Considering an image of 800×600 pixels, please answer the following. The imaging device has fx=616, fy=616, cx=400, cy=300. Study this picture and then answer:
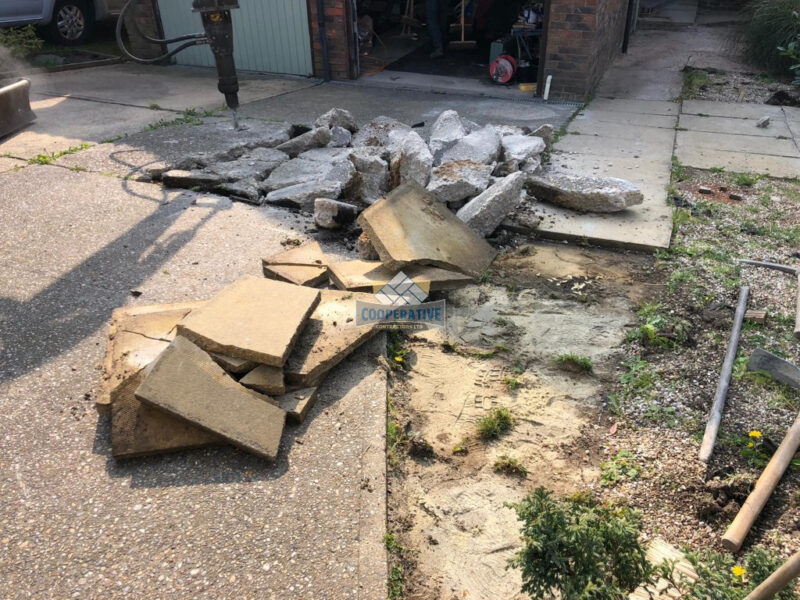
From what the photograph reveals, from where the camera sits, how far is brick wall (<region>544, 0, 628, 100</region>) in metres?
7.76

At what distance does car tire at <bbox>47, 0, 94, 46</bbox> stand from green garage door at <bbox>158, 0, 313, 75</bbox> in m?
2.52

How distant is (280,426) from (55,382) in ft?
4.19

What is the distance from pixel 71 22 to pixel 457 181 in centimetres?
1000

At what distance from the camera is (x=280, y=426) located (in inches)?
107

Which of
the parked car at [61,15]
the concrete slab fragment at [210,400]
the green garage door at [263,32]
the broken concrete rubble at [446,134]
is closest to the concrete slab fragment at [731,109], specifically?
the broken concrete rubble at [446,134]

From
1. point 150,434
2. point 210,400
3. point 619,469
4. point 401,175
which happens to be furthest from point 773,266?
point 150,434

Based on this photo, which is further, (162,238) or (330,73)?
(330,73)

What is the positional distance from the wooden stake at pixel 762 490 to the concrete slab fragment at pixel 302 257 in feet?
8.69

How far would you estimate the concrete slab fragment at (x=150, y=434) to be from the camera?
2.64 meters

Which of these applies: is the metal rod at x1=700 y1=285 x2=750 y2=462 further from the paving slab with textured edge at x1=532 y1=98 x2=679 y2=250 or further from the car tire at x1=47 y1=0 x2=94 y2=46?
the car tire at x1=47 y1=0 x2=94 y2=46

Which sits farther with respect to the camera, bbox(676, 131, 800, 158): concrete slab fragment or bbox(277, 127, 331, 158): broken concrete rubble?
bbox(676, 131, 800, 158): concrete slab fragment

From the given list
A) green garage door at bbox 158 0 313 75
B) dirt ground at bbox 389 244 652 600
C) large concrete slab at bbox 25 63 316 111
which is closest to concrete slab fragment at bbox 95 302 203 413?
dirt ground at bbox 389 244 652 600

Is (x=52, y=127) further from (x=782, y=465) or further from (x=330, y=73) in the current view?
(x=782, y=465)

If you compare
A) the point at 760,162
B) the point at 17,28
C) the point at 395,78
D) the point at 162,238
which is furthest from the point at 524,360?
the point at 17,28
